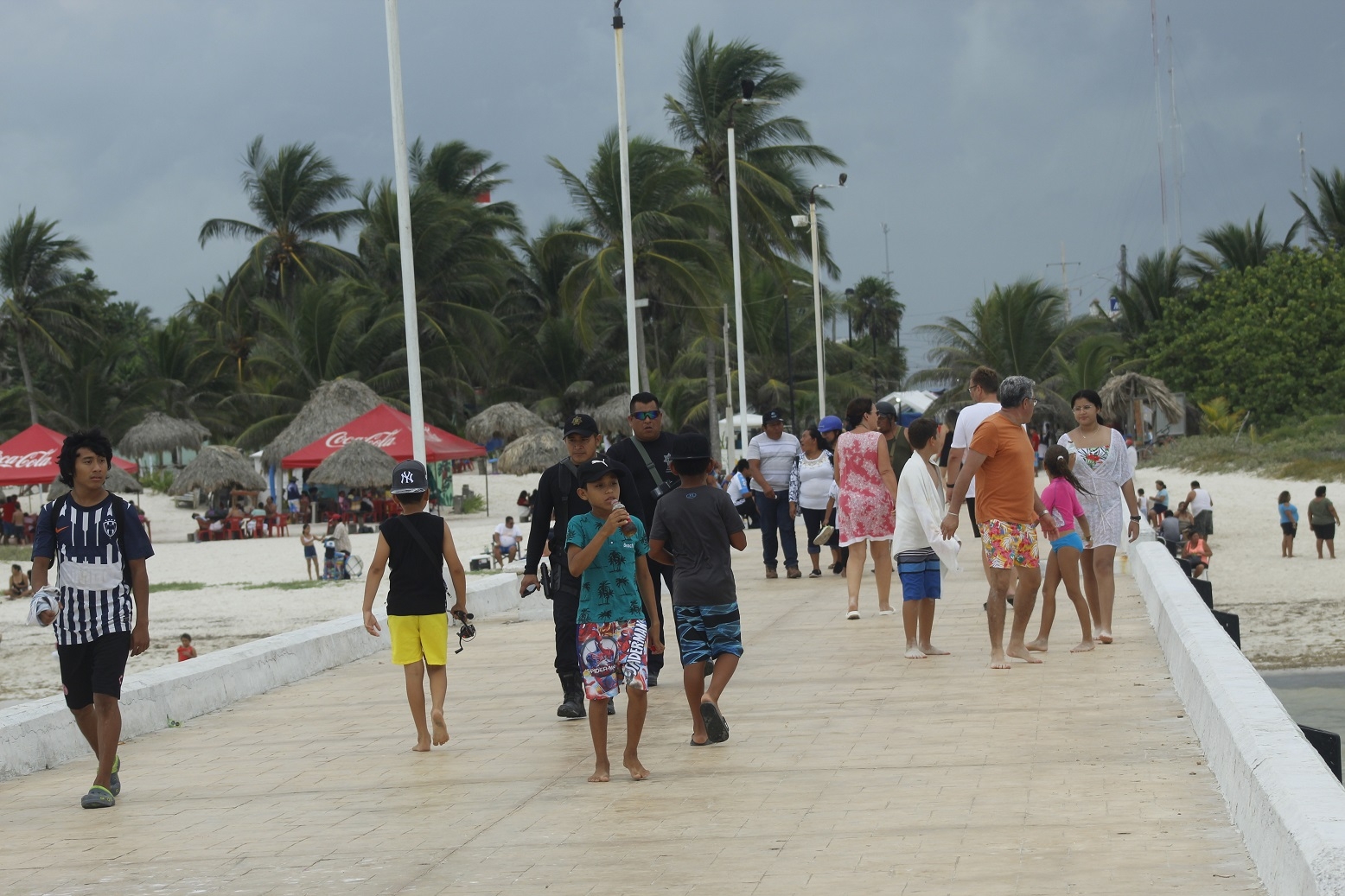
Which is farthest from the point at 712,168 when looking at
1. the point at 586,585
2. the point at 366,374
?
the point at 586,585

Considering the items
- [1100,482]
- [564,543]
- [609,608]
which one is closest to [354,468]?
[1100,482]

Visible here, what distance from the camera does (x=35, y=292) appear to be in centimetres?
5294

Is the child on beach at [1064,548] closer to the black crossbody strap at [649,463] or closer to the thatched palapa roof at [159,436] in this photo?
the black crossbody strap at [649,463]

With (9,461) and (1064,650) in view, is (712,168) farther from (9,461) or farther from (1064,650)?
(1064,650)

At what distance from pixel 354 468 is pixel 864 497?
1078 inches

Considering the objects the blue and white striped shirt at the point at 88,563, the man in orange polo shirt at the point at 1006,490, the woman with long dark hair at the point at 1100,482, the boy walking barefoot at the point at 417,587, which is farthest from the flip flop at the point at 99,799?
the woman with long dark hair at the point at 1100,482

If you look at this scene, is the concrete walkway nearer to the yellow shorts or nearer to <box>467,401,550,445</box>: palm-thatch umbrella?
the yellow shorts

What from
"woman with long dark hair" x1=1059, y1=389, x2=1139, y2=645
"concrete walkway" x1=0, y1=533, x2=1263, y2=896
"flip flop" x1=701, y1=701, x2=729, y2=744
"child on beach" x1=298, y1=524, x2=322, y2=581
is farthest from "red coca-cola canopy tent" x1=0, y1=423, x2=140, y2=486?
"flip flop" x1=701, y1=701, x2=729, y2=744

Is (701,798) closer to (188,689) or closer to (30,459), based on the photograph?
(188,689)

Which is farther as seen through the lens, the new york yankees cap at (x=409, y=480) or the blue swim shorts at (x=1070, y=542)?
the blue swim shorts at (x=1070, y=542)

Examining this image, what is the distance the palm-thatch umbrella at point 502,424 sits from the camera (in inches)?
1874

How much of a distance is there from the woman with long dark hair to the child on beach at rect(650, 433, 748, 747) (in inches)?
139

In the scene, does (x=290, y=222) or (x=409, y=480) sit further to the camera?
(x=290, y=222)

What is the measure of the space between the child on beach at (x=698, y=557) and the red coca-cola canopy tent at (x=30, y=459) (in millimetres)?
32630
